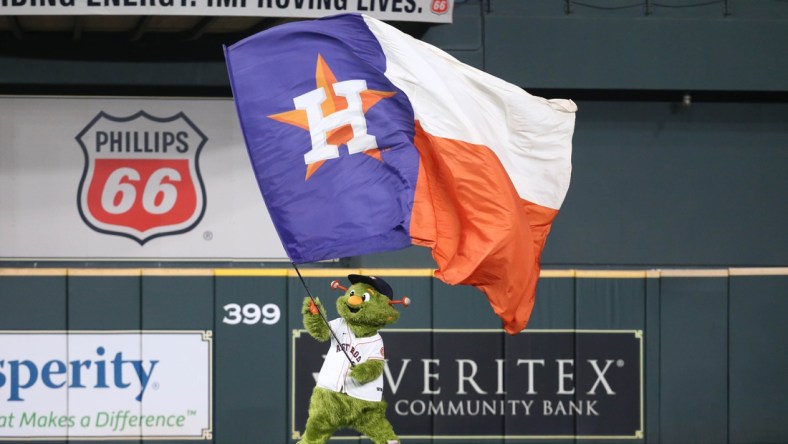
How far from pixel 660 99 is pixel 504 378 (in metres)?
3.65

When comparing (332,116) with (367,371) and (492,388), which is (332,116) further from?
(492,388)

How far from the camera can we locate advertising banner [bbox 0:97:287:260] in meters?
13.5

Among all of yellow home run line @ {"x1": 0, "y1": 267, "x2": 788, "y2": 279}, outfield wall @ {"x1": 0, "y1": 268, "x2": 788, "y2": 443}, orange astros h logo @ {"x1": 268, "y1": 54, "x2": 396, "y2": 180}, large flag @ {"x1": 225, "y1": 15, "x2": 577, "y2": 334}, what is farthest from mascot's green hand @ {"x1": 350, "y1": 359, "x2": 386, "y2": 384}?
outfield wall @ {"x1": 0, "y1": 268, "x2": 788, "y2": 443}

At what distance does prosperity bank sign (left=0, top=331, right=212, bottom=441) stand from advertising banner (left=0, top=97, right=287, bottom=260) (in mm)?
1299

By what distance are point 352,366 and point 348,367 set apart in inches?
4.3

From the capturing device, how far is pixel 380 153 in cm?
920

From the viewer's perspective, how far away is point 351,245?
348 inches

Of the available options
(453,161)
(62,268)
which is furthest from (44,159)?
(453,161)

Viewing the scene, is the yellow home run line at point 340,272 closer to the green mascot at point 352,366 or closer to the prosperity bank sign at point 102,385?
the prosperity bank sign at point 102,385

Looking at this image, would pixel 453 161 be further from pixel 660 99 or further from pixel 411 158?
pixel 660 99

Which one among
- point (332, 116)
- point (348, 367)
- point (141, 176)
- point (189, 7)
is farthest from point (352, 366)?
point (141, 176)

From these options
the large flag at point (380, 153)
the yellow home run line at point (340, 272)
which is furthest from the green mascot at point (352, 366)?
the yellow home run line at point (340, 272)

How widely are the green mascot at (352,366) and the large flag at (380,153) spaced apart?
54.4 inches

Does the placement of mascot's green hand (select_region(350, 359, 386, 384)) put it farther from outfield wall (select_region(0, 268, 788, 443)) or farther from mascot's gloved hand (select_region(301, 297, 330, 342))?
outfield wall (select_region(0, 268, 788, 443))
